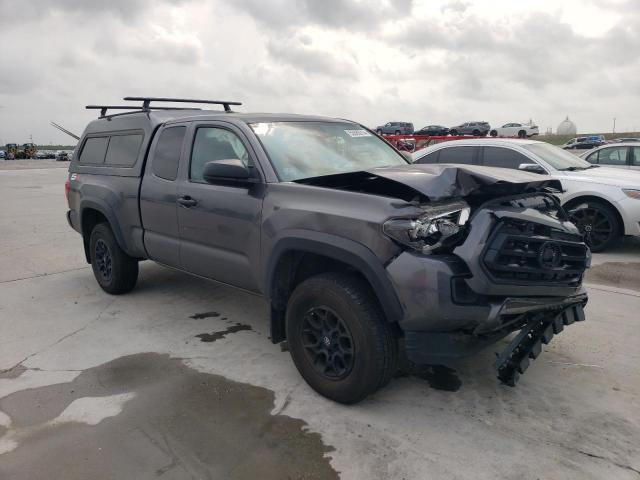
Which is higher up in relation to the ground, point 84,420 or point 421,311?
point 421,311

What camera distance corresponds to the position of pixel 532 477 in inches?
98.5

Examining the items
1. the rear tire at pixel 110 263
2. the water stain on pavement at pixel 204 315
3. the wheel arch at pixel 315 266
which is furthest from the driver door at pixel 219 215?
the rear tire at pixel 110 263

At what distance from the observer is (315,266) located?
3.41m

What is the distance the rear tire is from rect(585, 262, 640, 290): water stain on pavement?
517 cm

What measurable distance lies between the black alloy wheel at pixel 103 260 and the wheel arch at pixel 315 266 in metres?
2.67

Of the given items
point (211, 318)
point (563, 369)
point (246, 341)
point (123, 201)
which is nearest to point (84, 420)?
point (246, 341)

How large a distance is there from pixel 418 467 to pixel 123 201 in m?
3.71

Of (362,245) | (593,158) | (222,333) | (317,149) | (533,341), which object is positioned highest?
(317,149)

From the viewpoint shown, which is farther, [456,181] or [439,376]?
[439,376]

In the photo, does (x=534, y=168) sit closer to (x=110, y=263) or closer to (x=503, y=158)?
(x=503, y=158)

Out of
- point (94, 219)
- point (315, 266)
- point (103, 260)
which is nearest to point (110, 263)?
point (103, 260)

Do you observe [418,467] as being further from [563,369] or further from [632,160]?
[632,160]

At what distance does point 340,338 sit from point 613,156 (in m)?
9.35

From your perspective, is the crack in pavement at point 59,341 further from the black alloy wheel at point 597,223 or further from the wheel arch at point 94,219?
the black alloy wheel at point 597,223
